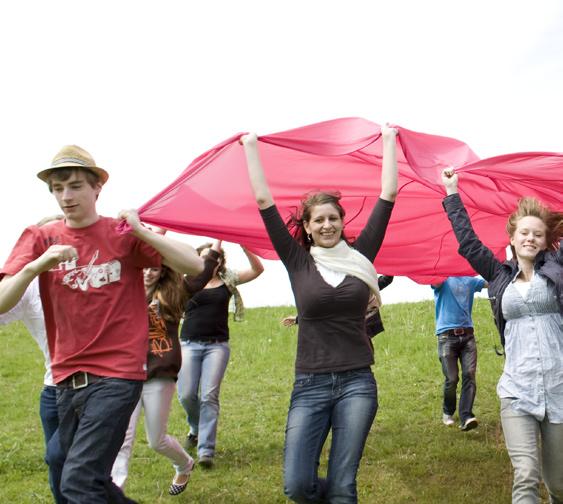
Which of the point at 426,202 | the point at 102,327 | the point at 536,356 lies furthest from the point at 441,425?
the point at 102,327

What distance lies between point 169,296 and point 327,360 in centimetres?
191

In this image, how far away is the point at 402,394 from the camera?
960 cm

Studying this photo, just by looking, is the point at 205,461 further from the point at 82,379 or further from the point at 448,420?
the point at 82,379

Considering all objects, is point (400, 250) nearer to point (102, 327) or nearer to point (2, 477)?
point (102, 327)

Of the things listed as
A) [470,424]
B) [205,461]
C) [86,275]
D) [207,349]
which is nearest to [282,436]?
[205,461]

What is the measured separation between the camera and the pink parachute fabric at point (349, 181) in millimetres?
4566

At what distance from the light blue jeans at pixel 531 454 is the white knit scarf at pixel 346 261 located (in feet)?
3.32

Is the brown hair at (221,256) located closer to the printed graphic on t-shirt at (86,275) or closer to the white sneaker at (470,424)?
the printed graphic on t-shirt at (86,275)

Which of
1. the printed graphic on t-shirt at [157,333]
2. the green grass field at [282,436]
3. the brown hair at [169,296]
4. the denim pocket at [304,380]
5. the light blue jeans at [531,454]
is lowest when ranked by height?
the green grass field at [282,436]

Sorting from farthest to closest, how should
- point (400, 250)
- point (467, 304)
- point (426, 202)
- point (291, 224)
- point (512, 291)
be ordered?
point (467, 304) → point (400, 250) → point (426, 202) → point (291, 224) → point (512, 291)

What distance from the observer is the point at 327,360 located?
3791 mm

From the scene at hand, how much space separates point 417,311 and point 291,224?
1118 centimetres

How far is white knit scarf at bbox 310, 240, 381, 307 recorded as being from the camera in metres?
3.91

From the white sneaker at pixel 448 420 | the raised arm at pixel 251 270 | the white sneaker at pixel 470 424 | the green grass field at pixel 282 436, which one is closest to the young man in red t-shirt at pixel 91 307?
the green grass field at pixel 282 436
